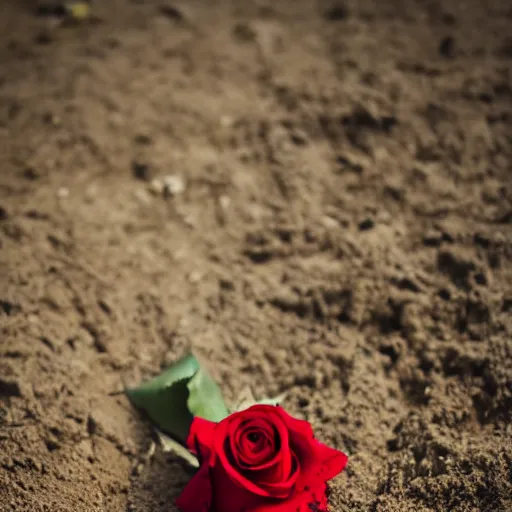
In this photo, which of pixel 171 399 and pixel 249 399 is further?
pixel 249 399

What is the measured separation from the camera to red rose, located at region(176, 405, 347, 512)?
3.18ft

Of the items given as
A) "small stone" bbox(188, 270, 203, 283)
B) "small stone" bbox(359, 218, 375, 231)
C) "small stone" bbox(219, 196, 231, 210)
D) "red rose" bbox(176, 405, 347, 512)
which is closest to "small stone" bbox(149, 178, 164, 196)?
"small stone" bbox(219, 196, 231, 210)

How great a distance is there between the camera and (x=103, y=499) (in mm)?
1219

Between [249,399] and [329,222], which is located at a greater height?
[329,222]

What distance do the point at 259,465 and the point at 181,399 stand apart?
13.9 inches

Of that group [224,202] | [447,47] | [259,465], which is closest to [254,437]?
[259,465]

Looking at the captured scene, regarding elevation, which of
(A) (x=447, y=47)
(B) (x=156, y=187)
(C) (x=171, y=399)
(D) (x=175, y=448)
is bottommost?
(D) (x=175, y=448)

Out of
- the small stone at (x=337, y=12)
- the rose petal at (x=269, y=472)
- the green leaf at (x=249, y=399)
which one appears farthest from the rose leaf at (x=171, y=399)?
the small stone at (x=337, y=12)

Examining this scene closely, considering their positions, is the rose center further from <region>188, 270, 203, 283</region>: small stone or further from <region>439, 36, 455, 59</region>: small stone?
<region>439, 36, 455, 59</region>: small stone

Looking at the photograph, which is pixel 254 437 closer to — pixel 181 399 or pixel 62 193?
pixel 181 399

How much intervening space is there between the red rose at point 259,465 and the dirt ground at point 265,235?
0.19m

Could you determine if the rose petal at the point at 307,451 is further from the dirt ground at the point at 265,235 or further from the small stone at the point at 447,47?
the small stone at the point at 447,47

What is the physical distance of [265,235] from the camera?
1.81 metres

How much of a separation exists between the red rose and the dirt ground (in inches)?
7.4
